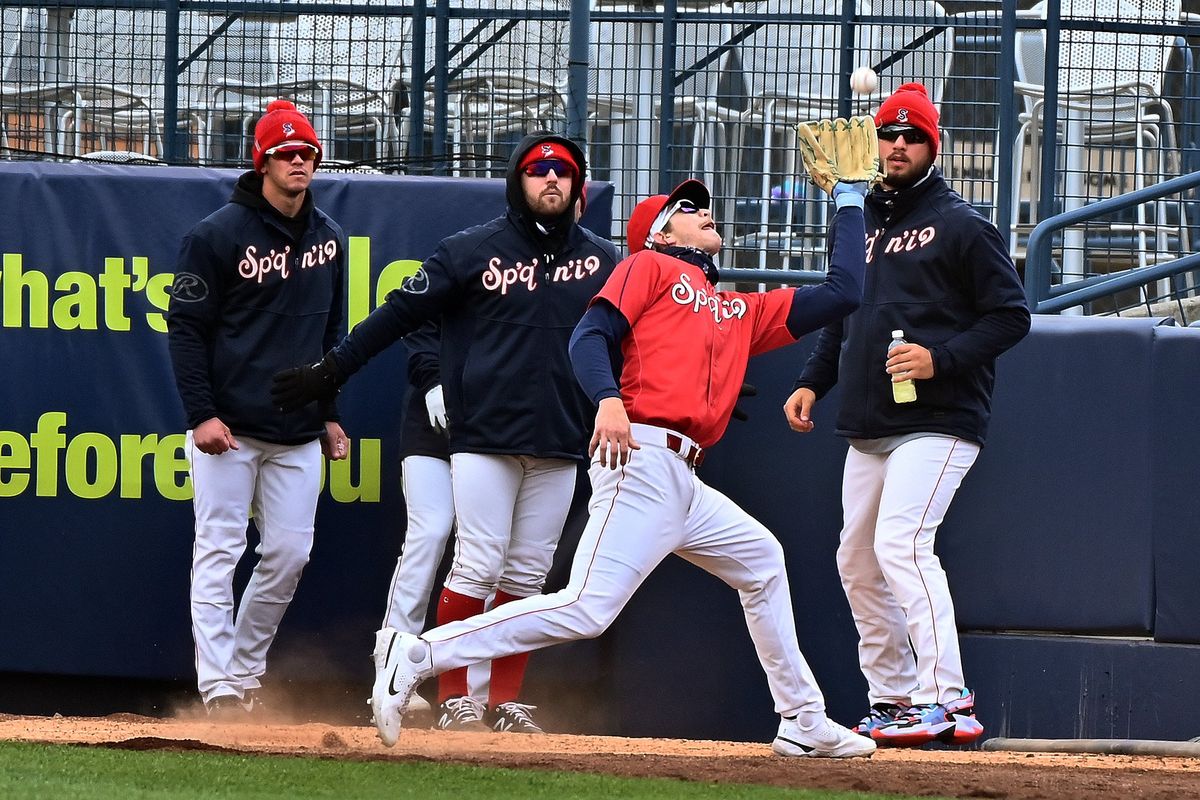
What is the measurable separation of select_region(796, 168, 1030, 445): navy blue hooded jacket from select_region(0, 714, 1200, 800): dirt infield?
1054mm

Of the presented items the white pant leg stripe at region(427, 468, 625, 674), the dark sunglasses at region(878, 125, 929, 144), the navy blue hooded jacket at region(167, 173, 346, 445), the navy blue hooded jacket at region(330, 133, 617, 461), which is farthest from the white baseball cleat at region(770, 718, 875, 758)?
the navy blue hooded jacket at region(167, 173, 346, 445)

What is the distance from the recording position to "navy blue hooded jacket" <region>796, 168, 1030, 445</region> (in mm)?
5453

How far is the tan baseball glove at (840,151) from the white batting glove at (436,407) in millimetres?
1568

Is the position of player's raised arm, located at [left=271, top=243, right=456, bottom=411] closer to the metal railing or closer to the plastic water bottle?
the plastic water bottle

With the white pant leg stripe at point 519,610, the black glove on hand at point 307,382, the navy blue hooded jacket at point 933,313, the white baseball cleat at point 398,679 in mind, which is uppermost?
the navy blue hooded jacket at point 933,313

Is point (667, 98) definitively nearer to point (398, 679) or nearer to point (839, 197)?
point (839, 197)

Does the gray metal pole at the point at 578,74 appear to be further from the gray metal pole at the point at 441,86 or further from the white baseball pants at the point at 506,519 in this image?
the white baseball pants at the point at 506,519

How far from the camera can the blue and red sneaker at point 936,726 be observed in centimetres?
527

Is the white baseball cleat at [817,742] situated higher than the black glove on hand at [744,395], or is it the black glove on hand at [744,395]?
the black glove on hand at [744,395]

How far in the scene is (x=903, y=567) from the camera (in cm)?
540

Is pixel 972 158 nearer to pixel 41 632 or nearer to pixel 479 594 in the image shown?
pixel 479 594

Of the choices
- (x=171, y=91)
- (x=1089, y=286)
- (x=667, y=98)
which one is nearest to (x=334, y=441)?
(x=171, y=91)

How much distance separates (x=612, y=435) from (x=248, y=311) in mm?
1932

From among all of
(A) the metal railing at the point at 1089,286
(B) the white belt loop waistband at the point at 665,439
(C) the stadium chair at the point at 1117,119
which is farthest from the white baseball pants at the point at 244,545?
(C) the stadium chair at the point at 1117,119
